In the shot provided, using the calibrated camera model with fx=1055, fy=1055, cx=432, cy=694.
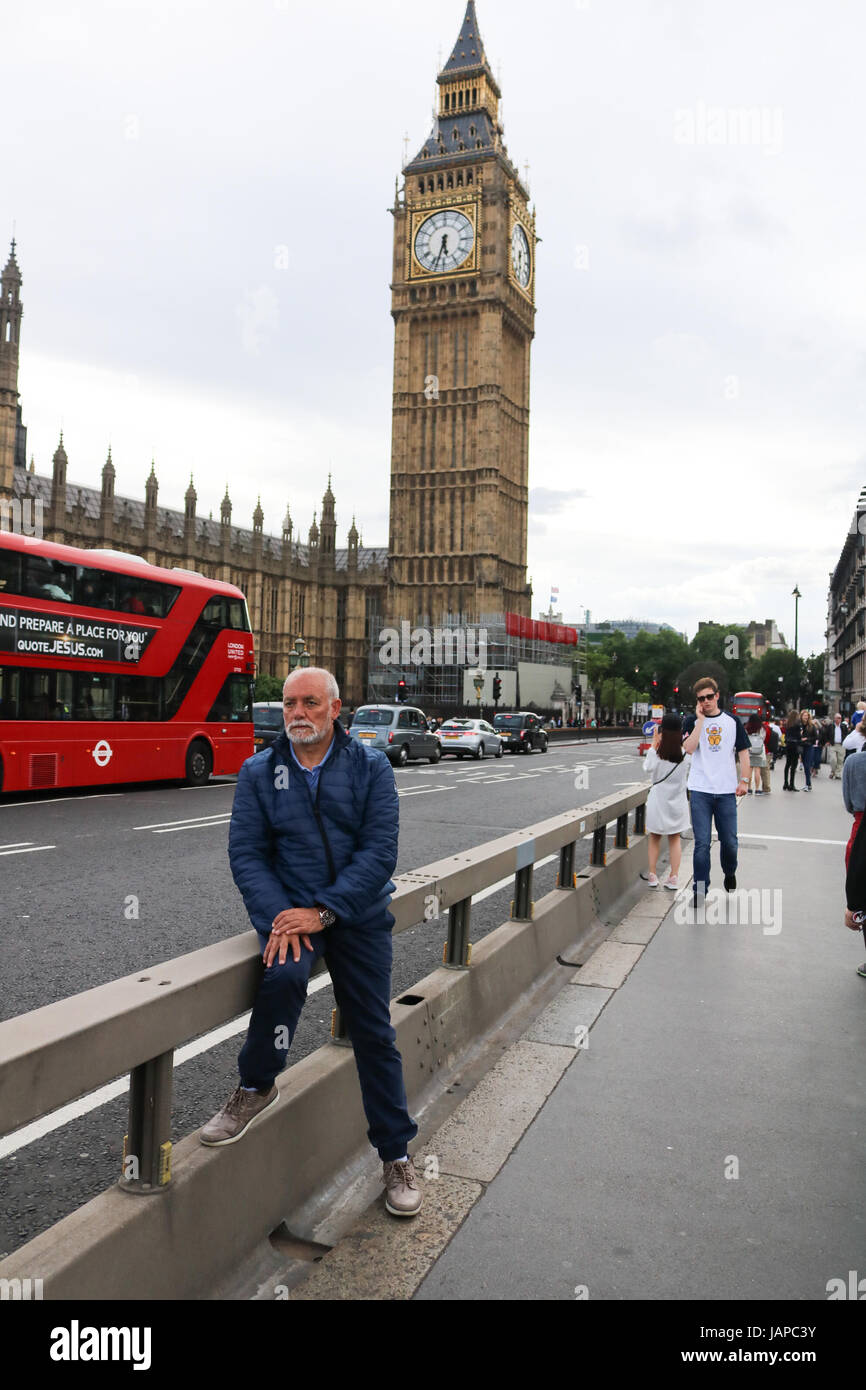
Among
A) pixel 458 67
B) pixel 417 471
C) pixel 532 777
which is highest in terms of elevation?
pixel 458 67

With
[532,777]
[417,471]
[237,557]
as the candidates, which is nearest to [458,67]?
[417,471]

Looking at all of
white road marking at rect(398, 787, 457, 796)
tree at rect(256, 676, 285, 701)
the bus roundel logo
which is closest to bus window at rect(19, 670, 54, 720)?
the bus roundel logo

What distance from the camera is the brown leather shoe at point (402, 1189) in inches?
122

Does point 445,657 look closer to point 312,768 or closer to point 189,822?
point 189,822

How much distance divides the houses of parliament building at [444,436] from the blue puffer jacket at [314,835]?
260ft

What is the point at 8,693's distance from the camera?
14.8m

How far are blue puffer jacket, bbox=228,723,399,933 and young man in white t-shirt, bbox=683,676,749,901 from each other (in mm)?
5457

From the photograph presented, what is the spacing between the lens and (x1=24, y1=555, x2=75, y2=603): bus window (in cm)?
1516

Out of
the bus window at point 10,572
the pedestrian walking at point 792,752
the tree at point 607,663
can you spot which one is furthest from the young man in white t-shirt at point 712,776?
the tree at point 607,663

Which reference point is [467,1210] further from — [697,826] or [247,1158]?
[697,826]

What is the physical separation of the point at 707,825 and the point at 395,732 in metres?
20.5

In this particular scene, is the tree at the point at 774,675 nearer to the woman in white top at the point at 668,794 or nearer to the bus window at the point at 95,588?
the bus window at the point at 95,588
